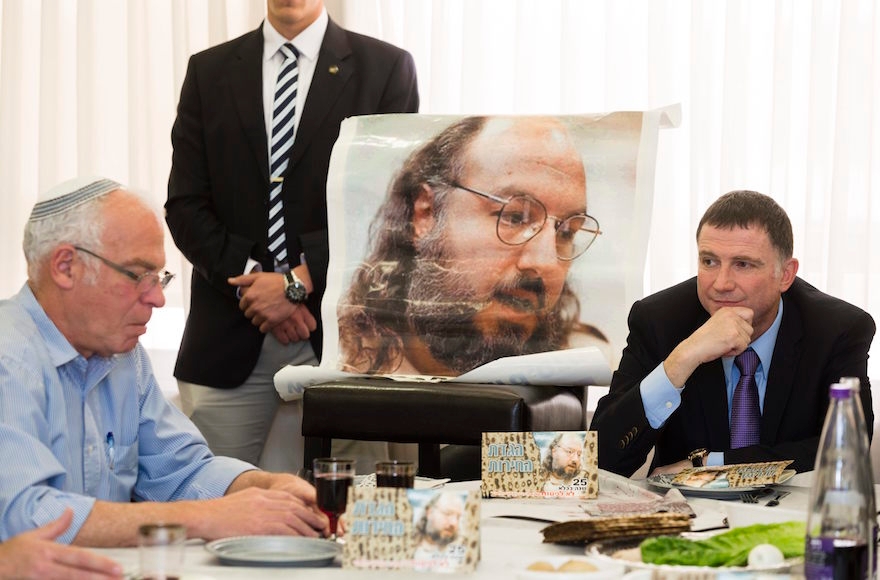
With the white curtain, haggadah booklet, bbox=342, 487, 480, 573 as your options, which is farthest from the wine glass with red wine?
the white curtain

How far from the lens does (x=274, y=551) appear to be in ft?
5.23

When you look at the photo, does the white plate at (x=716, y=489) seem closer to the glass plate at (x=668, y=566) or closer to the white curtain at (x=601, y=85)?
the glass plate at (x=668, y=566)

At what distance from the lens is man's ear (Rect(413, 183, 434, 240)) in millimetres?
3285

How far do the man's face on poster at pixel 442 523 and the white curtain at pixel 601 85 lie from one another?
8.12ft

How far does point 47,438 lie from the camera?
1826 millimetres

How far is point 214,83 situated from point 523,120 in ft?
2.99

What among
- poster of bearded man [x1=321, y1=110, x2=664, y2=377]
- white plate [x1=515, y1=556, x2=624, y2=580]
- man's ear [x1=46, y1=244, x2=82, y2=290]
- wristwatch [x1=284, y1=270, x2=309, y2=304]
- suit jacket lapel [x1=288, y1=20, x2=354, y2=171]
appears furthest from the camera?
suit jacket lapel [x1=288, y1=20, x2=354, y2=171]

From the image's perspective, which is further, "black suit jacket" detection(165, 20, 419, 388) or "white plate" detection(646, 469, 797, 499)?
"black suit jacket" detection(165, 20, 419, 388)

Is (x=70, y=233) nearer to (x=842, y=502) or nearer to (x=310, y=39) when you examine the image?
(x=842, y=502)

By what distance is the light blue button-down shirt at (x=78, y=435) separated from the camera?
1.66 m

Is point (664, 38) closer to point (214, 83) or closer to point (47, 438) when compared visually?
point (214, 83)

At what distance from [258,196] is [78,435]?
1.59m

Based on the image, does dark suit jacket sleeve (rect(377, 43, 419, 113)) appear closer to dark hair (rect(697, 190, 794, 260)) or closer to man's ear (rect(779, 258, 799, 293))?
→ dark hair (rect(697, 190, 794, 260))

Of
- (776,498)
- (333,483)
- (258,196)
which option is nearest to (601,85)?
(258,196)
